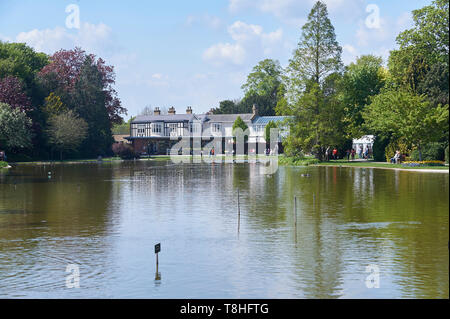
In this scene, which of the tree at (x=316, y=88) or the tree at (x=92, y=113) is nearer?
the tree at (x=316, y=88)

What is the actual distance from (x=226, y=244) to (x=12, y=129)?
2607 inches

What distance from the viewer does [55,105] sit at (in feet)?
307

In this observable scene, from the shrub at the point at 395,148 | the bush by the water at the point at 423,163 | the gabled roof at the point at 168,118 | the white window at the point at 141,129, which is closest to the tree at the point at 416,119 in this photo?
→ the bush by the water at the point at 423,163

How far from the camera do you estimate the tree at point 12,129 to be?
76688 mm

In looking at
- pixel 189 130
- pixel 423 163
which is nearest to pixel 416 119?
pixel 423 163

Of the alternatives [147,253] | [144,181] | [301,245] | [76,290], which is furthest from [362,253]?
[144,181]

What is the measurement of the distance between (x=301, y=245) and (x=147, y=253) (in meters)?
4.69

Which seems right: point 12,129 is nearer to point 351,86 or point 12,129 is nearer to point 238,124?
point 351,86

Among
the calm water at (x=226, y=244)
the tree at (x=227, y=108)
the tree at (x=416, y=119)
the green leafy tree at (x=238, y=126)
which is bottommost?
the calm water at (x=226, y=244)

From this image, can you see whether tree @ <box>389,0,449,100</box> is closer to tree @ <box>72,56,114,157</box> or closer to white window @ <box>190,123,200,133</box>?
tree @ <box>72,56,114,157</box>

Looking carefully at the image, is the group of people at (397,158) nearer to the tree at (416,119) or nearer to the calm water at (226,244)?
the tree at (416,119)

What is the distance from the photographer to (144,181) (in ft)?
146

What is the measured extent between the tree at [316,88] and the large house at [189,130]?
172 ft

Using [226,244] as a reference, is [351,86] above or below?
above
